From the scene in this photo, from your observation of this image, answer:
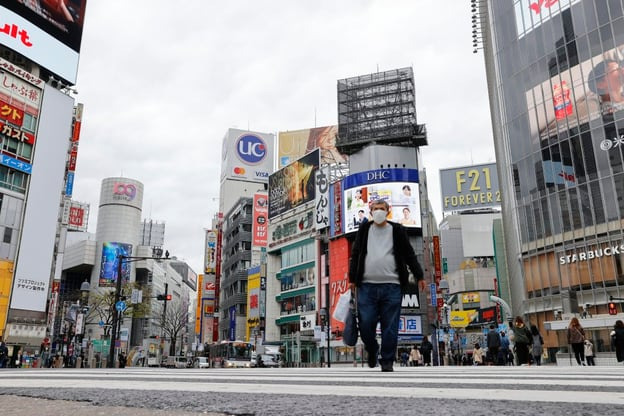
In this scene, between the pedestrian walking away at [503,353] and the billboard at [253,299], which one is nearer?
the pedestrian walking away at [503,353]

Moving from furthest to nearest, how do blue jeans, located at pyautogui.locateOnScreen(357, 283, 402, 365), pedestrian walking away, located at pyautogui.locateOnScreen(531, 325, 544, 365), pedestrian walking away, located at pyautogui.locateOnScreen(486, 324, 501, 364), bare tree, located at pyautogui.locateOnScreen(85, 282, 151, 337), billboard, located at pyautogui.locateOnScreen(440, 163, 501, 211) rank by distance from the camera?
billboard, located at pyautogui.locateOnScreen(440, 163, 501, 211)
bare tree, located at pyautogui.locateOnScreen(85, 282, 151, 337)
pedestrian walking away, located at pyautogui.locateOnScreen(486, 324, 501, 364)
pedestrian walking away, located at pyautogui.locateOnScreen(531, 325, 544, 365)
blue jeans, located at pyautogui.locateOnScreen(357, 283, 402, 365)

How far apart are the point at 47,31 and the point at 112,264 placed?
6100 cm

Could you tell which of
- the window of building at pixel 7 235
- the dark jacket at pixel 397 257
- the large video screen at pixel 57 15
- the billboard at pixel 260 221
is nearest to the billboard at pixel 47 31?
the large video screen at pixel 57 15

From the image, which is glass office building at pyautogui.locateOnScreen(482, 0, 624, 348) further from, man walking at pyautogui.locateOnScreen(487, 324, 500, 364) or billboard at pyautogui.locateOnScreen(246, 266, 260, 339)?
billboard at pyautogui.locateOnScreen(246, 266, 260, 339)

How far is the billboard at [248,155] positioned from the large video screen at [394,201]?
54.9 meters

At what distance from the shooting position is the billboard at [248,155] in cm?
10300

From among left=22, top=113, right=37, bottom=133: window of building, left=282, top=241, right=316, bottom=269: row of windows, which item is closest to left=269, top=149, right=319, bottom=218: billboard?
left=282, top=241, right=316, bottom=269: row of windows

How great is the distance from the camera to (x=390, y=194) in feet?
167

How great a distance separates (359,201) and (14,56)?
31830mm

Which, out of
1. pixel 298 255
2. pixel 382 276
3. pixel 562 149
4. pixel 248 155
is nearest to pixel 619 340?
pixel 382 276

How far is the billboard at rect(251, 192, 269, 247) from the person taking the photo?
66.2 meters

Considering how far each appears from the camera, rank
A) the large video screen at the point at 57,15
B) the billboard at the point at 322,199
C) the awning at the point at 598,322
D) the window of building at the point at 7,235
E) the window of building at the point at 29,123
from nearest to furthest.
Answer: the awning at the point at 598,322 → the window of building at the point at 7,235 → the window of building at the point at 29,123 → the large video screen at the point at 57,15 → the billboard at the point at 322,199

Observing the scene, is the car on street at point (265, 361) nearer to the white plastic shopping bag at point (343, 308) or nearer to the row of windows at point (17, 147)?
the row of windows at point (17, 147)

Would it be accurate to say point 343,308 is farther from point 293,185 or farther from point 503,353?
point 293,185
